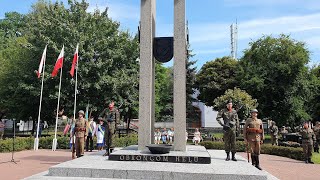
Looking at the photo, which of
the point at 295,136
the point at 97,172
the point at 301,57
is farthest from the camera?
the point at 301,57

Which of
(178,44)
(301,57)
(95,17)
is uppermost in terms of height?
(95,17)

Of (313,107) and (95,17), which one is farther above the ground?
(95,17)

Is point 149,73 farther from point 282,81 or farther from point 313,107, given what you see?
point 313,107

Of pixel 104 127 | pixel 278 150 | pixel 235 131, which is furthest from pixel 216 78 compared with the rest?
pixel 235 131

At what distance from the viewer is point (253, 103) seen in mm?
31422

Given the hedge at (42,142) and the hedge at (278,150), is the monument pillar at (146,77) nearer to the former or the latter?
the hedge at (278,150)

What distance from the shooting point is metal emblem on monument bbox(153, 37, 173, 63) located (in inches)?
435

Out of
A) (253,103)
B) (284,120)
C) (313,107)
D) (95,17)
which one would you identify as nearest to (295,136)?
(253,103)

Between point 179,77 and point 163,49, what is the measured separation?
1.33 metres

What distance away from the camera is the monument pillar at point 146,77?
1046 cm

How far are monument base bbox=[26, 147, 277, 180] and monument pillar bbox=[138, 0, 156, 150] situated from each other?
1.71m

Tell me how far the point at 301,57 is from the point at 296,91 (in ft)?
12.2

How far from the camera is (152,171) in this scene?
25.8 ft

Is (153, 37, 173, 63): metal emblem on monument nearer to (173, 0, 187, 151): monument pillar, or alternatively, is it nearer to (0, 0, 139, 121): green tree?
(173, 0, 187, 151): monument pillar
